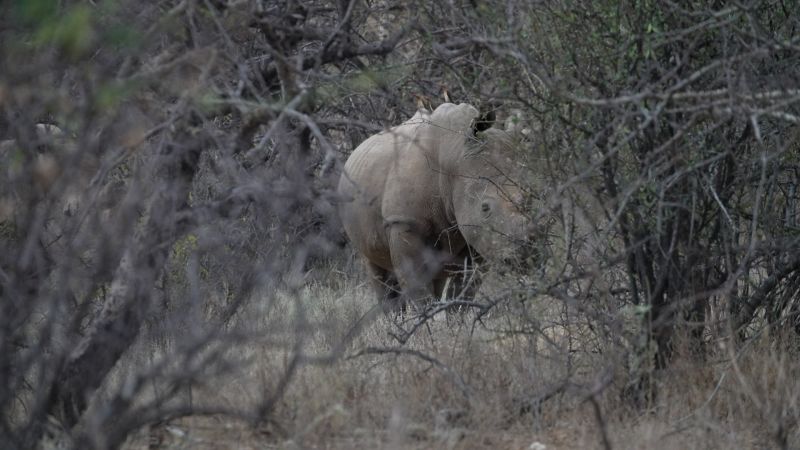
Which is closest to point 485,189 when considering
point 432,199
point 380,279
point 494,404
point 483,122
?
point 483,122

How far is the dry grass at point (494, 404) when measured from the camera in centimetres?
422

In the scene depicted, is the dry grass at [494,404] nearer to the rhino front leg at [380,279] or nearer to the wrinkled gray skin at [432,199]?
the wrinkled gray skin at [432,199]

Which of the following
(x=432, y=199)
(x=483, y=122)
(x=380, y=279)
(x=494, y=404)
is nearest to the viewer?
(x=494, y=404)

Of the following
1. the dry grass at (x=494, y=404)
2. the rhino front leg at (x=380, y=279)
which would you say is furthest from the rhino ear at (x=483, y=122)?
the rhino front leg at (x=380, y=279)

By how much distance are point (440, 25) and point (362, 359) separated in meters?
1.72

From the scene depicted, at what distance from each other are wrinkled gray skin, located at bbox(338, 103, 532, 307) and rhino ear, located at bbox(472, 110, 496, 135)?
0.6 inches

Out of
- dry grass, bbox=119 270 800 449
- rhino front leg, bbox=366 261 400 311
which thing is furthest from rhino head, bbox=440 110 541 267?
rhino front leg, bbox=366 261 400 311

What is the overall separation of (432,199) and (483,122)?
1.61 metres

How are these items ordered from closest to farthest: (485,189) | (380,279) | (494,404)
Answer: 1. (494,404)
2. (485,189)
3. (380,279)

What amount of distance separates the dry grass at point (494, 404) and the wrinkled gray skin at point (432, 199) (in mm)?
1959

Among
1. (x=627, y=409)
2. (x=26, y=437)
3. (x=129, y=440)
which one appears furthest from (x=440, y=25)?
(x=26, y=437)

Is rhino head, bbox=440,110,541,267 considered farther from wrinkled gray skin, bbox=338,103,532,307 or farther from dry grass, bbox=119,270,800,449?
dry grass, bbox=119,270,800,449

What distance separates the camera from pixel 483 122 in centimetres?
714

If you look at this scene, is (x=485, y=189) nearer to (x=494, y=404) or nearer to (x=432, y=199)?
(x=432, y=199)
